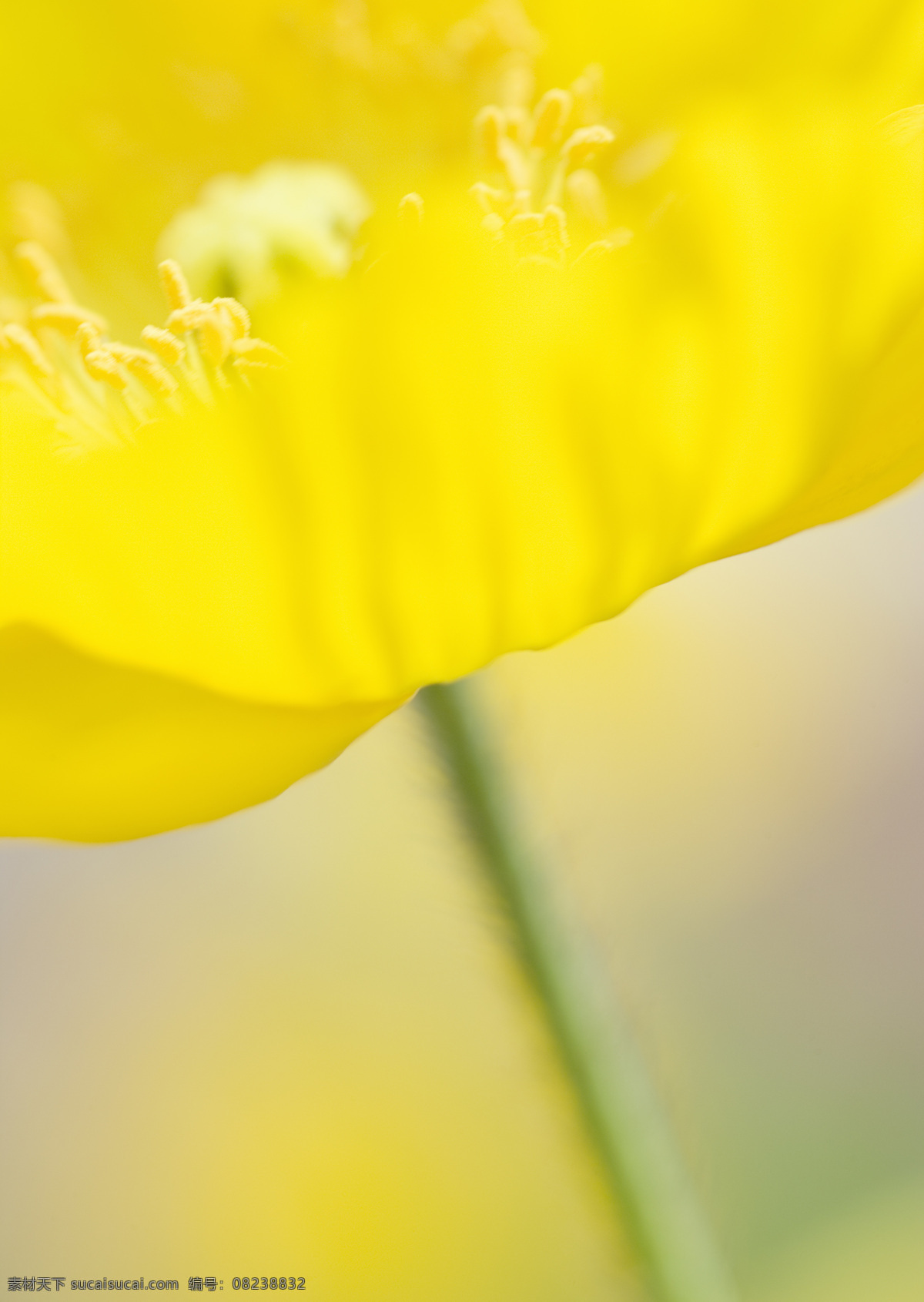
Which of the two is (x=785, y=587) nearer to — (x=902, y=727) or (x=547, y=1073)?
(x=902, y=727)

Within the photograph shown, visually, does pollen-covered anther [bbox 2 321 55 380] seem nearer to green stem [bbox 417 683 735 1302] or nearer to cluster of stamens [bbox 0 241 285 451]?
cluster of stamens [bbox 0 241 285 451]

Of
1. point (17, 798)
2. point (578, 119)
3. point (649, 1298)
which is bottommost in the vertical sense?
point (649, 1298)

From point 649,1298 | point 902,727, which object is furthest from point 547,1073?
point 902,727

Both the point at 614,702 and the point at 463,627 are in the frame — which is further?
the point at 614,702

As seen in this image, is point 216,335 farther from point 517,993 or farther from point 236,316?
point 517,993

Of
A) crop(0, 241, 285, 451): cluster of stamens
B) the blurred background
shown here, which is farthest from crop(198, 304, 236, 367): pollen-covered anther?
the blurred background

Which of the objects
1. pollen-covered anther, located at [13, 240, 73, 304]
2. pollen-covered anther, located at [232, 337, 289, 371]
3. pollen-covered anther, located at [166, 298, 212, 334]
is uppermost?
pollen-covered anther, located at [13, 240, 73, 304]

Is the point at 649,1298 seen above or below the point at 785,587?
below

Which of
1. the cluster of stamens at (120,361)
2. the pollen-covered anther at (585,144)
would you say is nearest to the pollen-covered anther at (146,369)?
the cluster of stamens at (120,361)

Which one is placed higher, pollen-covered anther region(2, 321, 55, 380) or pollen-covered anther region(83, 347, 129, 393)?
pollen-covered anther region(2, 321, 55, 380)
